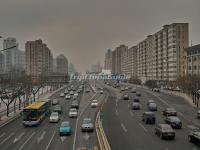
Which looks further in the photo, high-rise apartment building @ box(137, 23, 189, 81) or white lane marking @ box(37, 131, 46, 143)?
high-rise apartment building @ box(137, 23, 189, 81)

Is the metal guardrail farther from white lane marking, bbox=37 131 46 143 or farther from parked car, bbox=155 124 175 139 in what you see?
white lane marking, bbox=37 131 46 143

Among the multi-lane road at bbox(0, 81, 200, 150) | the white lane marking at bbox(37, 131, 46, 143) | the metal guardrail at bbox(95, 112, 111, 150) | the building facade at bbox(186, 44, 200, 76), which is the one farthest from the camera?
the building facade at bbox(186, 44, 200, 76)

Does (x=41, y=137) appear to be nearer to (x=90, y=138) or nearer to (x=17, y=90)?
(x=90, y=138)

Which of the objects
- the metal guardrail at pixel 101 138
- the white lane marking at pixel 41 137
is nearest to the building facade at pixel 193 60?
the metal guardrail at pixel 101 138

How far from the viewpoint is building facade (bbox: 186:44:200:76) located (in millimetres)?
119812

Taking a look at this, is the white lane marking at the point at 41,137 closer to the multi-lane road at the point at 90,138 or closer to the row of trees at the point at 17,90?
the multi-lane road at the point at 90,138

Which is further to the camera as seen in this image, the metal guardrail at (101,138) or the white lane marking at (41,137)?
the white lane marking at (41,137)

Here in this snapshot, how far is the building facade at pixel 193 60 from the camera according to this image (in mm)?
119812

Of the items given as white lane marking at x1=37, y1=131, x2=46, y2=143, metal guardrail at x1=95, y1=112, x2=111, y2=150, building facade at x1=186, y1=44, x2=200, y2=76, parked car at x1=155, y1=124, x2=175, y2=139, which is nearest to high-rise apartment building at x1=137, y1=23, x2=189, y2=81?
building facade at x1=186, y1=44, x2=200, y2=76

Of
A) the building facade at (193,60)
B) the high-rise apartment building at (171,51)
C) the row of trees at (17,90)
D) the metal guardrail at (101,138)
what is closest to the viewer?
the metal guardrail at (101,138)

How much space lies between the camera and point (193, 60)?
A: 124812mm

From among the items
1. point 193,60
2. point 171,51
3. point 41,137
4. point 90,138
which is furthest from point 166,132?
point 171,51

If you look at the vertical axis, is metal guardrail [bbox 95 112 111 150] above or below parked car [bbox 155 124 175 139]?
below

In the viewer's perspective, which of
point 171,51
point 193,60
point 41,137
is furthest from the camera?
point 171,51
